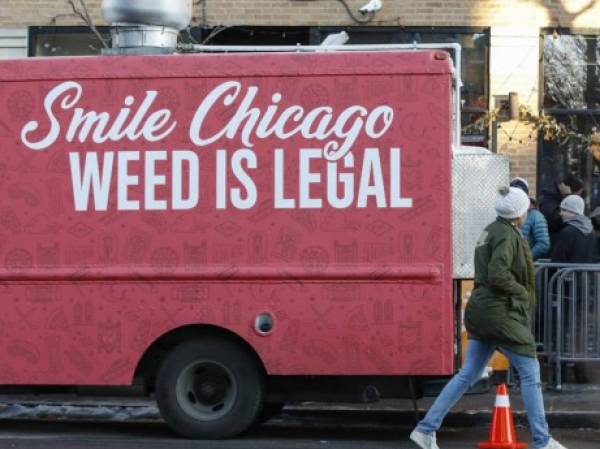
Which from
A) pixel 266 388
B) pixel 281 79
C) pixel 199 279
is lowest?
pixel 266 388

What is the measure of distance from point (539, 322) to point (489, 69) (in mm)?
5005

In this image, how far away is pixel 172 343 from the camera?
32.8ft

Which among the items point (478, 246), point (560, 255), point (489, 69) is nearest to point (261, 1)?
point (489, 69)

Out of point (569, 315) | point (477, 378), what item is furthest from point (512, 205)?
point (569, 315)

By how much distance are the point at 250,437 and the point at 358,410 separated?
152cm

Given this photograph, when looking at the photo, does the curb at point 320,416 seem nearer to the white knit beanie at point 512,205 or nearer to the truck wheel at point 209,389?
the truck wheel at point 209,389

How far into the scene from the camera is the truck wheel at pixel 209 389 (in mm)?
9789

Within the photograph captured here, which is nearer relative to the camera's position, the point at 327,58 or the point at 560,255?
the point at 327,58

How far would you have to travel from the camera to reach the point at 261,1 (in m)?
16.6

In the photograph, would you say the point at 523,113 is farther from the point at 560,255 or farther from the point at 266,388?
the point at 266,388

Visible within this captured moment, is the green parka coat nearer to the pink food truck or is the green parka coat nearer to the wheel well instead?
the pink food truck

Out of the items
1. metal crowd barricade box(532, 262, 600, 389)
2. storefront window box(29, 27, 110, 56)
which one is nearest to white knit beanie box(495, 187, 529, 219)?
metal crowd barricade box(532, 262, 600, 389)

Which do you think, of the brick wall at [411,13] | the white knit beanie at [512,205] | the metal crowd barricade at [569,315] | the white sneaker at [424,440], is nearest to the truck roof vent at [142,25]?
the white knit beanie at [512,205]

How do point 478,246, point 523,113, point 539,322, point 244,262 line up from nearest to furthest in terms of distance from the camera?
point 478,246 → point 244,262 → point 539,322 → point 523,113
